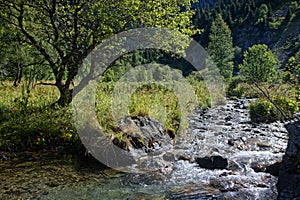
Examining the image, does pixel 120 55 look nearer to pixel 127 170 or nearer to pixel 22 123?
pixel 22 123

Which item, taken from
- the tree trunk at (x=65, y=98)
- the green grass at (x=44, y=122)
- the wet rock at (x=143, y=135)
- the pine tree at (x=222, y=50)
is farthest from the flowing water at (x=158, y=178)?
the pine tree at (x=222, y=50)

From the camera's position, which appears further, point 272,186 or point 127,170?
point 127,170

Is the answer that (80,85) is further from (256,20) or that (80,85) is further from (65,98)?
(256,20)

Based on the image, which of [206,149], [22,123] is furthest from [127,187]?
[22,123]

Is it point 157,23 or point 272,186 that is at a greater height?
point 157,23

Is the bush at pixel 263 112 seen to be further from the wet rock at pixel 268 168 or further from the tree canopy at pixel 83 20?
the wet rock at pixel 268 168

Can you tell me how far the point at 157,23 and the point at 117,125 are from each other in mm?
4650

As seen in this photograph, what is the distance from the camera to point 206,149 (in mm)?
9109

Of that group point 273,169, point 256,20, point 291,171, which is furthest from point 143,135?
point 256,20

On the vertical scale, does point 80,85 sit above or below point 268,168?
above

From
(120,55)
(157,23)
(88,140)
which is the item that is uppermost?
(157,23)

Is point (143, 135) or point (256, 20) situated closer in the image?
point (143, 135)

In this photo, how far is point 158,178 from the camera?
648cm

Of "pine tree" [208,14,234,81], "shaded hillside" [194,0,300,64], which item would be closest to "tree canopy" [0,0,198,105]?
"pine tree" [208,14,234,81]
